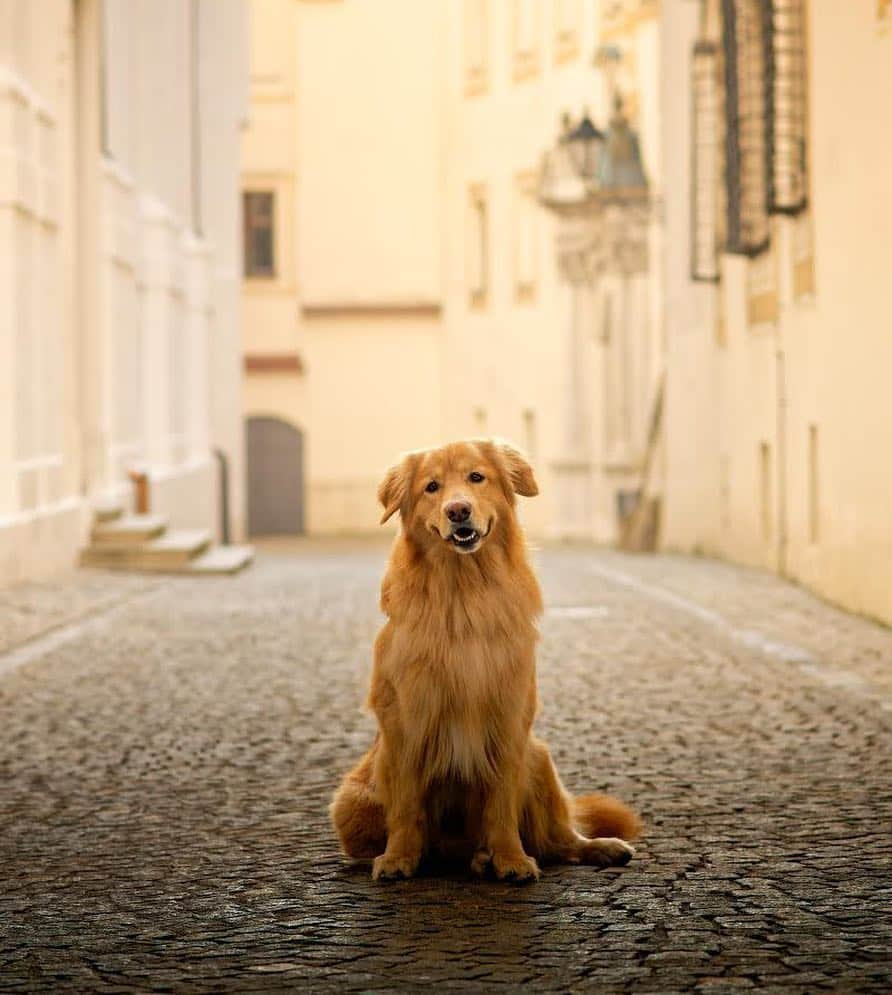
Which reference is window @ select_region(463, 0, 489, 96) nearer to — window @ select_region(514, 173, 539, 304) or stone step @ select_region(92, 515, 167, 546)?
window @ select_region(514, 173, 539, 304)

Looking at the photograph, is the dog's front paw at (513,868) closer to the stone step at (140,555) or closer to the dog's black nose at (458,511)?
the dog's black nose at (458,511)

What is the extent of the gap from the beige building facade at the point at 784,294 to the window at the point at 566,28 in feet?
43.9

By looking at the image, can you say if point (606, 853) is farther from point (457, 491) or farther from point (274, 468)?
point (274, 468)

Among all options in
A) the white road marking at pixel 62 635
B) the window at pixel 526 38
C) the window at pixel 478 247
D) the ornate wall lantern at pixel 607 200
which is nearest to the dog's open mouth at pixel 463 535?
the white road marking at pixel 62 635

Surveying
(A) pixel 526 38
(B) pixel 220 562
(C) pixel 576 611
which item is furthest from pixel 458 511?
(A) pixel 526 38

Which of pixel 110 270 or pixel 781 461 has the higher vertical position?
pixel 110 270

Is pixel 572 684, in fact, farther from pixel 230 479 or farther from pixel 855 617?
pixel 230 479

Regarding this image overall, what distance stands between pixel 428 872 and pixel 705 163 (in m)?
21.7

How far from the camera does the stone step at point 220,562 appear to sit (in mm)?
24205

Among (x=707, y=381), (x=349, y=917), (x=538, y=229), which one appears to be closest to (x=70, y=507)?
(x=707, y=381)

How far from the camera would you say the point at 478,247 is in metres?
48.5

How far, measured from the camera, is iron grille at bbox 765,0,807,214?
19.5m

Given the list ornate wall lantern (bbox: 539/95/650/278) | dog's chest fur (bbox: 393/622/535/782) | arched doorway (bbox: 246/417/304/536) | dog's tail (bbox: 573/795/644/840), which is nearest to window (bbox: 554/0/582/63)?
ornate wall lantern (bbox: 539/95/650/278)

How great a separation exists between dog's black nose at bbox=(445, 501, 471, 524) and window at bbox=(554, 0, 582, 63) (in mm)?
37226
